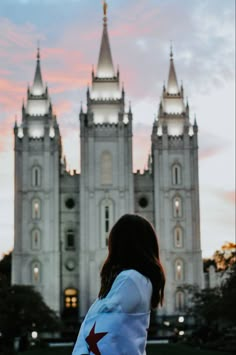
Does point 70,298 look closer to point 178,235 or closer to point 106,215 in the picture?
point 106,215

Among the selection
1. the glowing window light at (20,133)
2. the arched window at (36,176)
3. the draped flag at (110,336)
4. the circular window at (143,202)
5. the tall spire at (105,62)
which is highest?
the tall spire at (105,62)

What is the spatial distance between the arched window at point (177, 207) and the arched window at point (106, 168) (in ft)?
20.8

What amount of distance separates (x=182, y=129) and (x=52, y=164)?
1304 centimetres

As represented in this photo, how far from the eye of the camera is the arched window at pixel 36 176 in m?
77.8

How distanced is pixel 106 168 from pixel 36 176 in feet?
21.6

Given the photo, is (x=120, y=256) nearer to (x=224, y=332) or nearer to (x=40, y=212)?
(x=224, y=332)

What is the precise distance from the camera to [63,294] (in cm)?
7706

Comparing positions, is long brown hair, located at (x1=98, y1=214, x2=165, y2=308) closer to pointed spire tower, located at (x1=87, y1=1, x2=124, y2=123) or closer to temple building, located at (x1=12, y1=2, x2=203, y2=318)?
temple building, located at (x1=12, y1=2, x2=203, y2=318)

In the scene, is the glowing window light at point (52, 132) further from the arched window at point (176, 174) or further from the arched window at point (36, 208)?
the arched window at point (176, 174)

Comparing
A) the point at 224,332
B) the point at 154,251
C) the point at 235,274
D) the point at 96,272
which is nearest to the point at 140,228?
the point at 154,251

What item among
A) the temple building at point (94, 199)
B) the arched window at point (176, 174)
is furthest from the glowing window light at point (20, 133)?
the arched window at point (176, 174)

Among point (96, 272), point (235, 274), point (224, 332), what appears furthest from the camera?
point (96, 272)

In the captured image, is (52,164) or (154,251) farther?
(52,164)

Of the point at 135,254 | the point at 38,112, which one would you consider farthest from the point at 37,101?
the point at 135,254
